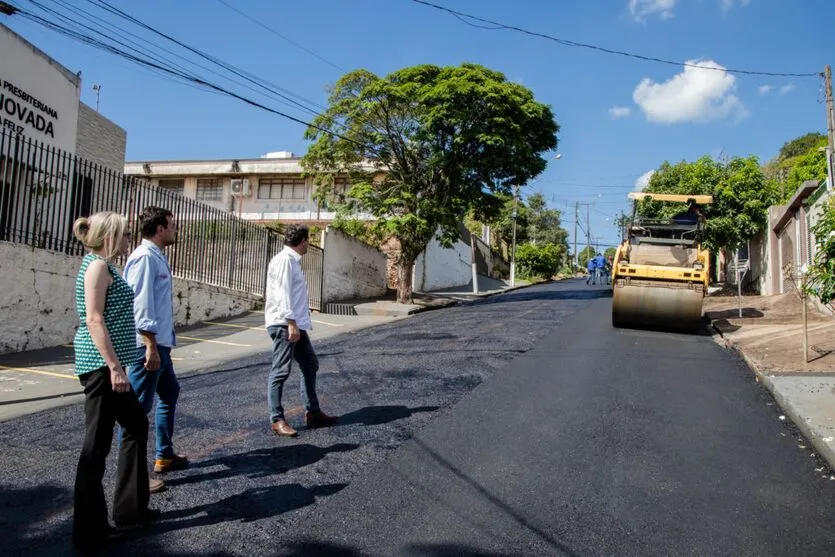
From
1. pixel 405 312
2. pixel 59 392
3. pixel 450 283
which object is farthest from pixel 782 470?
pixel 450 283

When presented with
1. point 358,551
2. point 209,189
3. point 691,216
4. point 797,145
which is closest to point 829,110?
point 691,216

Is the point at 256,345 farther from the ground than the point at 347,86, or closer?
closer

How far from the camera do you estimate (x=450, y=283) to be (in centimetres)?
3300

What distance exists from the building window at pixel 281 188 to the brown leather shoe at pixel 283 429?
94.7 feet

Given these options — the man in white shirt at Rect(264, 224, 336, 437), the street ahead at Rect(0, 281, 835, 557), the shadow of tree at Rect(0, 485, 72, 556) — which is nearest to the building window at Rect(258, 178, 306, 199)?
the street ahead at Rect(0, 281, 835, 557)

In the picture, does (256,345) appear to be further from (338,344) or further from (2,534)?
(2,534)

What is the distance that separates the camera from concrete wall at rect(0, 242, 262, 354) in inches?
372

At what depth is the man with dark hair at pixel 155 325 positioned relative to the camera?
4.03m

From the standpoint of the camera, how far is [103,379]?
11.2ft

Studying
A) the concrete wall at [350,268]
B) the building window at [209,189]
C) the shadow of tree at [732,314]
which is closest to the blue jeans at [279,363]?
the shadow of tree at [732,314]

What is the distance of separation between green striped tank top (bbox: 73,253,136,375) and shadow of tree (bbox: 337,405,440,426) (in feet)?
8.34

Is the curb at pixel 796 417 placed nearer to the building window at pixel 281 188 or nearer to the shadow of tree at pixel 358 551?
the shadow of tree at pixel 358 551

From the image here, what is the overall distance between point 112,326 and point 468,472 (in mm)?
2613

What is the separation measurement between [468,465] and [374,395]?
232 cm
